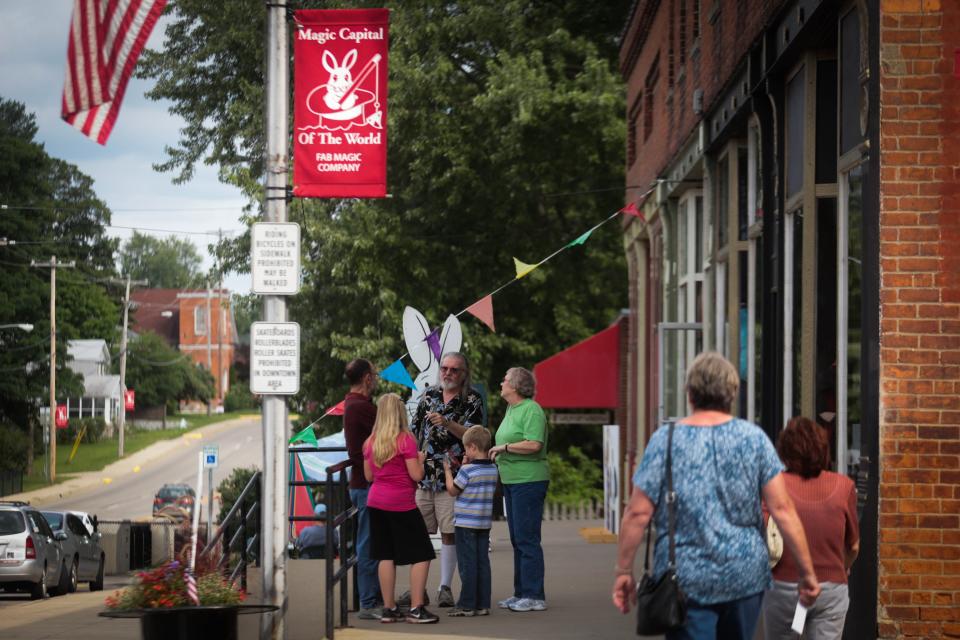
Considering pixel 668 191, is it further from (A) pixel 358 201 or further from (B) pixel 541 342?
(B) pixel 541 342

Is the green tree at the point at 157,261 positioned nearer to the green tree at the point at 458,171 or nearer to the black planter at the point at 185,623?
the green tree at the point at 458,171

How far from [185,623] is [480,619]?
3205mm

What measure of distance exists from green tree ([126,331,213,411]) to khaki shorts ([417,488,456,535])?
303 feet

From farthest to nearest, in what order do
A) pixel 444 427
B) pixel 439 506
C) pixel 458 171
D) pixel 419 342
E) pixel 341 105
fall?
A: pixel 458 171 → pixel 419 342 → pixel 439 506 → pixel 444 427 → pixel 341 105

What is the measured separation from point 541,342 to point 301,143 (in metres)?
24.7

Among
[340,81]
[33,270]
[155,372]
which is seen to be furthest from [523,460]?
[155,372]

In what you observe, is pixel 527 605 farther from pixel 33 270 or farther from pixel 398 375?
pixel 33 270

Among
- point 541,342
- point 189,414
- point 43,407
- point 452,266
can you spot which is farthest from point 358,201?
point 189,414

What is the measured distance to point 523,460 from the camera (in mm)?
11156

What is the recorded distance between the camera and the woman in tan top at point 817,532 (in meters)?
6.77

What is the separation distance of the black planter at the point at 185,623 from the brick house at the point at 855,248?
3609 mm

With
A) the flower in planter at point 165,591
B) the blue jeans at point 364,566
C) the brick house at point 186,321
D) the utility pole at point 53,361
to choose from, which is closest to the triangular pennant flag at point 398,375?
the blue jeans at point 364,566

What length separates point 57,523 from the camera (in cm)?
2903

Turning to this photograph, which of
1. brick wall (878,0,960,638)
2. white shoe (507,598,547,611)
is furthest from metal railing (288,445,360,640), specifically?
brick wall (878,0,960,638)
